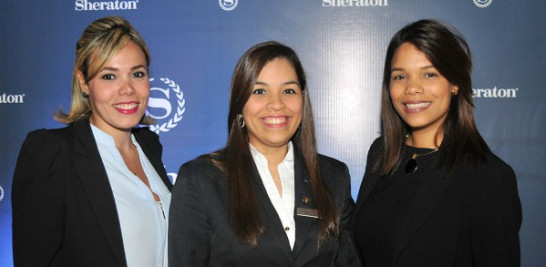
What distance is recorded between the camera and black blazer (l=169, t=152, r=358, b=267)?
2.23 m

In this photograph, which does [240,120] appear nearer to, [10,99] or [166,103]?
[166,103]

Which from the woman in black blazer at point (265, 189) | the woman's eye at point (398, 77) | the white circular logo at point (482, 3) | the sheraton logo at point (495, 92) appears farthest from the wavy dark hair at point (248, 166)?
the white circular logo at point (482, 3)

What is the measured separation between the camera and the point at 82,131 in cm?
247

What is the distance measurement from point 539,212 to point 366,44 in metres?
1.80

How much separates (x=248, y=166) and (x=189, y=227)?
1.40 ft

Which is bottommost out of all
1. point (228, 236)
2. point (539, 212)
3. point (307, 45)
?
point (539, 212)

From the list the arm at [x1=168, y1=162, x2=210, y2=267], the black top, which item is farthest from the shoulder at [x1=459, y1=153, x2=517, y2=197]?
the arm at [x1=168, y1=162, x2=210, y2=267]

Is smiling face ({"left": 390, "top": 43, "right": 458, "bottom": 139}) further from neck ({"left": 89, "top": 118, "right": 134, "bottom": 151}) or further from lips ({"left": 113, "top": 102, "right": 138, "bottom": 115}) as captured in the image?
neck ({"left": 89, "top": 118, "right": 134, "bottom": 151})

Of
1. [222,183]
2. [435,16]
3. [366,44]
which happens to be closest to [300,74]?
[222,183]

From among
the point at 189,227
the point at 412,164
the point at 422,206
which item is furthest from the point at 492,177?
the point at 189,227

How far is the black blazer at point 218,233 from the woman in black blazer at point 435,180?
1.12ft

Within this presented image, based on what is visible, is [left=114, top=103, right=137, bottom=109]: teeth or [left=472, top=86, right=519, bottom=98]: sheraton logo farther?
[left=472, top=86, right=519, bottom=98]: sheraton logo

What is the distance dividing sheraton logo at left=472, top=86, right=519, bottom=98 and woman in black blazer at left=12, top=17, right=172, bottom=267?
2399mm

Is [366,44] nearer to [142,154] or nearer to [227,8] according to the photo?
[227,8]
